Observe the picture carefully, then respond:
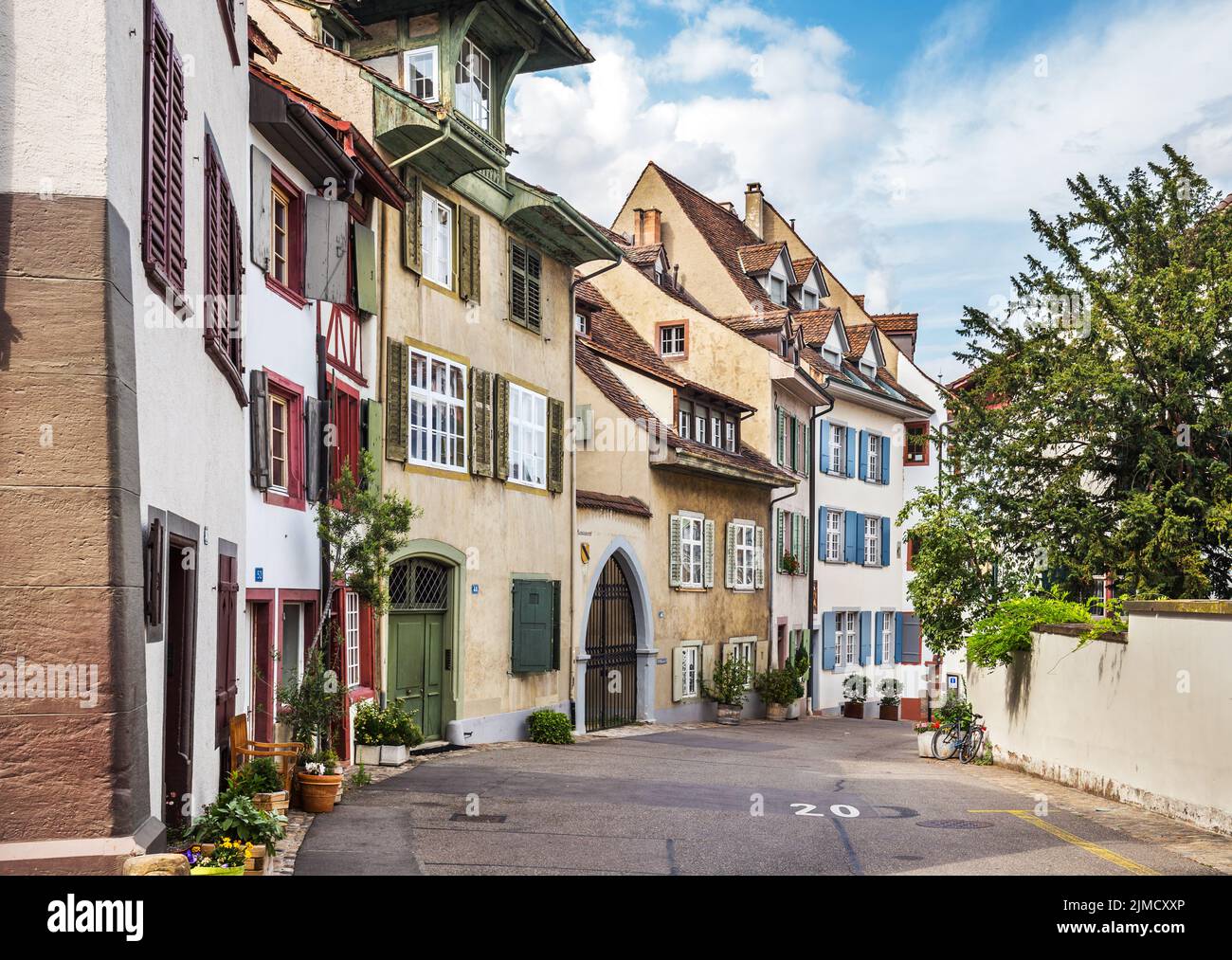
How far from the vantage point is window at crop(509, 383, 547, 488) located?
73.5 feet

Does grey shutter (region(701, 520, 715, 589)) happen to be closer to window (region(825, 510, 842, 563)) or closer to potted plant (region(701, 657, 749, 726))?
potted plant (region(701, 657, 749, 726))

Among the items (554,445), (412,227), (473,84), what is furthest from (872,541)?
(412,227)

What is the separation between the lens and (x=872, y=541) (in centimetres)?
4200

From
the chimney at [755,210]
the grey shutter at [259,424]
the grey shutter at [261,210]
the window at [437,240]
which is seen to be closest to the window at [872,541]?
the chimney at [755,210]

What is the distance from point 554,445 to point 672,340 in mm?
12160

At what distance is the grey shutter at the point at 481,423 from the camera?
20797mm

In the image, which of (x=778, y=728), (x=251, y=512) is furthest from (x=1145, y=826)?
(x=778, y=728)

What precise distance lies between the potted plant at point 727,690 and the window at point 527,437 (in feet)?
30.6

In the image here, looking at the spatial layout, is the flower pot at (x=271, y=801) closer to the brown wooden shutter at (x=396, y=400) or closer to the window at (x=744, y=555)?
the brown wooden shutter at (x=396, y=400)

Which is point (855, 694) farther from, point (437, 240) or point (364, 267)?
point (364, 267)

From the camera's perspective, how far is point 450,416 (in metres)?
20.3
